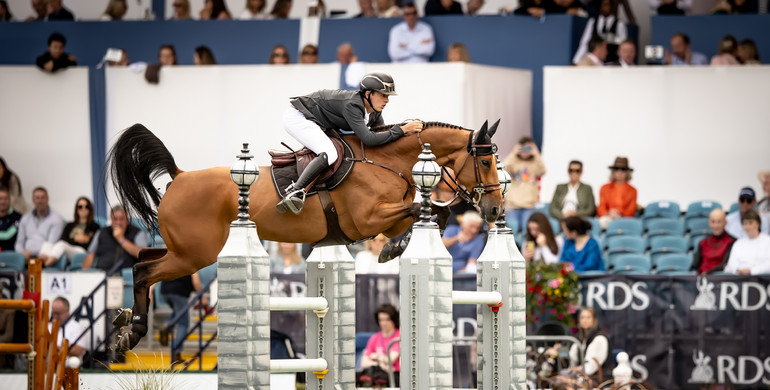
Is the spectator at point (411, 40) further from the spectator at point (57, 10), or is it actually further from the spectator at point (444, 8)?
the spectator at point (57, 10)

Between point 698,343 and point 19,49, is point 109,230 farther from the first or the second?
point 698,343

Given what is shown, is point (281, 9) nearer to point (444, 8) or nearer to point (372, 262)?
point (444, 8)

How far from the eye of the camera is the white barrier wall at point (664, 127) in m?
14.0

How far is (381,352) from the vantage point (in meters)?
10.5

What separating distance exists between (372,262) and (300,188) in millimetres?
4871

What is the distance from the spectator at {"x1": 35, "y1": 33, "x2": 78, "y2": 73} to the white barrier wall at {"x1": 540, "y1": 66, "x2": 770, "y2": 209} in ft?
18.9

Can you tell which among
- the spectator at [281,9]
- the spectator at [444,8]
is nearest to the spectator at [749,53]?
the spectator at [444,8]

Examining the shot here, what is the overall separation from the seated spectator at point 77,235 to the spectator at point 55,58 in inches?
92.0

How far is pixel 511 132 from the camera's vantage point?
14.8 meters

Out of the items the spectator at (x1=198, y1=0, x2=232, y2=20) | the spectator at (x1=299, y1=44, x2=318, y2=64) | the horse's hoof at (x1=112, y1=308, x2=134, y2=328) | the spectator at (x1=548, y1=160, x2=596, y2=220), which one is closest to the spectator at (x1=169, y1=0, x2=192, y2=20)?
the spectator at (x1=198, y1=0, x2=232, y2=20)

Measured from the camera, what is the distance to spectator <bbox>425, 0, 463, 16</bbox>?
15.1m

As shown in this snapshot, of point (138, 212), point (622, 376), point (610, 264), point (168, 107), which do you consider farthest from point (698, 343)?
point (168, 107)

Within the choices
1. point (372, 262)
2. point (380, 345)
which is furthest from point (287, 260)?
point (380, 345)

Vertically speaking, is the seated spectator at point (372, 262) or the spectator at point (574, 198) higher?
the spectator at point (574, 198)
